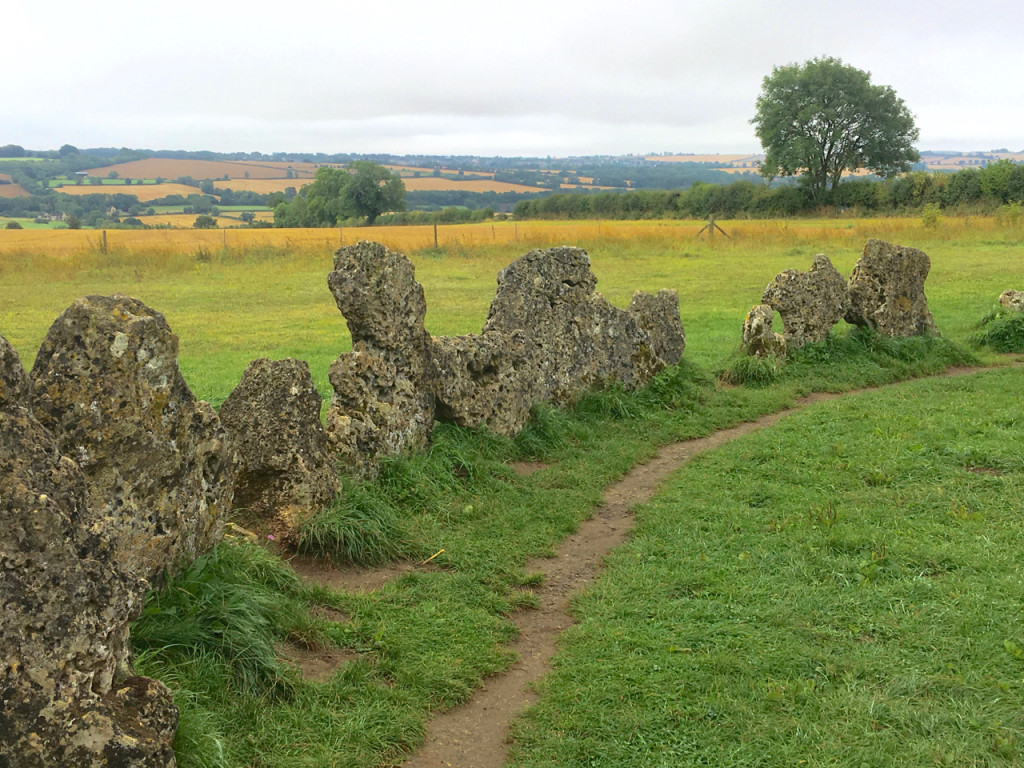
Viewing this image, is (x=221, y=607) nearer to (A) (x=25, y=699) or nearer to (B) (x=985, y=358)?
(A) (x=25, y=699)

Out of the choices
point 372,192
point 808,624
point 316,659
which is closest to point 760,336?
point 808,624

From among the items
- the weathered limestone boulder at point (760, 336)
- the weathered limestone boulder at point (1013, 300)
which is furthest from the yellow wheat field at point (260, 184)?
the weathered limestone boulder at point (760, 336)

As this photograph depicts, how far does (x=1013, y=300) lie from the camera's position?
59.7 ft

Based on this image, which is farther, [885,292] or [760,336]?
[885,292]

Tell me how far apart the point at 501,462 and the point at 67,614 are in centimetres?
648

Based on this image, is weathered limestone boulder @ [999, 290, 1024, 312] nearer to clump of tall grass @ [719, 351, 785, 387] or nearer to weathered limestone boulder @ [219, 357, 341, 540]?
clump of tall grass @ [719, 351, 785, 387]

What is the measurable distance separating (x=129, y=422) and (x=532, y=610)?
332 centimetres

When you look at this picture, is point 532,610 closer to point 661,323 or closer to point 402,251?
point 661,323

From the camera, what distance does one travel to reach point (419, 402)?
9453mm

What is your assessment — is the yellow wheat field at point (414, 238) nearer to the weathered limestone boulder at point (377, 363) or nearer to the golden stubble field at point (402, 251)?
the golden stubble field at point (402, 251)

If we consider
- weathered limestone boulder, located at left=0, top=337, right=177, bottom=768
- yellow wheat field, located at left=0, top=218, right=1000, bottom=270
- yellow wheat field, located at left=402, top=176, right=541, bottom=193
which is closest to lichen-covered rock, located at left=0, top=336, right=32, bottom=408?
weathered limestone boulder, located at left=0, top=337, right=177, bottom=768

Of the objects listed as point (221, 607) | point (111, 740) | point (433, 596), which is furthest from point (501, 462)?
point (111, 740)

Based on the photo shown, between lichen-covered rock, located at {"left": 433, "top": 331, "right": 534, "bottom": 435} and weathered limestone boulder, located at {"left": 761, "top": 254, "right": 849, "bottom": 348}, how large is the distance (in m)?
6.00

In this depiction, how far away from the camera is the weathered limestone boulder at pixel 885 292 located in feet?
52.3
